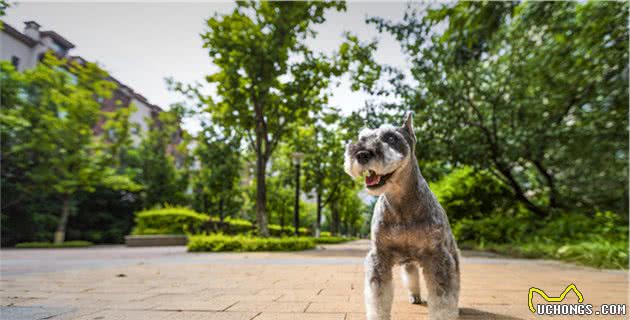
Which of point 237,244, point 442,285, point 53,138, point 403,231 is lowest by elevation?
point 237,244

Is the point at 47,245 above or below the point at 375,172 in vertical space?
below

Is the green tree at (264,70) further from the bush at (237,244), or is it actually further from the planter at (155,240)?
the planter at (155,240)

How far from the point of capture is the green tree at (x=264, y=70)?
12.2m

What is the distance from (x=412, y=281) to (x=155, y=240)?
694 inches

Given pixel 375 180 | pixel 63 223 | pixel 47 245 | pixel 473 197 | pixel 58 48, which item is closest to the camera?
A: pixel 375 180

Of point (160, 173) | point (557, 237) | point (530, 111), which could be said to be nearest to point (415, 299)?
point (557, 237)

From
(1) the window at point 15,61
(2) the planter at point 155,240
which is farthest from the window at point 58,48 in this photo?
(2) the planter at point 155,240

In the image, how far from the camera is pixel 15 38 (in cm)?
2327

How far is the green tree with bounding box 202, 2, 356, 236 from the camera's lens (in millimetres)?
12211

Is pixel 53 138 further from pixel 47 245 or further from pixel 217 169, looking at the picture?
pixel 217 169

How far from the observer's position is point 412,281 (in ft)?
9.84

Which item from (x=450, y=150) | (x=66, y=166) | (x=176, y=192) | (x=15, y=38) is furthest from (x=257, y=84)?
(x=15, y=38)

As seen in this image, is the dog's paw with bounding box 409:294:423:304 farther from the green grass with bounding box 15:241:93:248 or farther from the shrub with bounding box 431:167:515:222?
the green grass with bounding box 15:241:93:248

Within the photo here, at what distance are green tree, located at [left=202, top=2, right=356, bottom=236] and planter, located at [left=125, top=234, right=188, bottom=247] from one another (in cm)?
758
